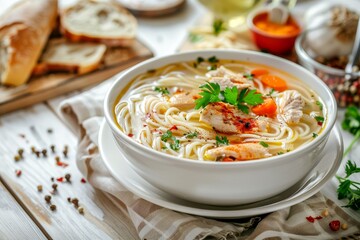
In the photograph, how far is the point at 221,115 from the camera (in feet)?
9.34

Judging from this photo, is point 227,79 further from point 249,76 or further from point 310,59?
point 310,59

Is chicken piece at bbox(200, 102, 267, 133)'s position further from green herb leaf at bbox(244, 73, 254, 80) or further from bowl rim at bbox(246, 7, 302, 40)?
bowl rim at bbox(246, 7, 302, 40)

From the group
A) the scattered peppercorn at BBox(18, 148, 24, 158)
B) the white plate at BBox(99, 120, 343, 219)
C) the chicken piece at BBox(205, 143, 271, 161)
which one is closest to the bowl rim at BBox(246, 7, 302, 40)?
the white plate at BBox(99, 120, 343, 219)

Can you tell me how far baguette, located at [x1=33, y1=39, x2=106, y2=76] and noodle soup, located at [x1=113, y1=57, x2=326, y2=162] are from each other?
1199 mm

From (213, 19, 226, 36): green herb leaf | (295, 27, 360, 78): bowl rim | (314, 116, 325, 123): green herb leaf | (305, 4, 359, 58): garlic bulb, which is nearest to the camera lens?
(314, 116, 325, 123): green herb leaf

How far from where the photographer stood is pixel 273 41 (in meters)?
4.62

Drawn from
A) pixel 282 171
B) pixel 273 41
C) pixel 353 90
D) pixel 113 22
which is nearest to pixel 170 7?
pixel 113 22

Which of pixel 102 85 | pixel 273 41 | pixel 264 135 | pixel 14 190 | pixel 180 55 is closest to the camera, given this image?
pixel 264 135

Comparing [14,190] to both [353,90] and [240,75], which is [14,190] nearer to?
[240,75]

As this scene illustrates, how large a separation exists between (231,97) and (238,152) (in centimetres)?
44

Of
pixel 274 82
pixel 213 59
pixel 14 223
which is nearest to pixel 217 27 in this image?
pixel 213 59

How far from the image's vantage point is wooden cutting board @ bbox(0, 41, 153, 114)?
412 centimetres

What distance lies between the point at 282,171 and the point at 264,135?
32 cm

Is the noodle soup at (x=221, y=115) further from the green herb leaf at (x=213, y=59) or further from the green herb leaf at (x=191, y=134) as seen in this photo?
the green herb leaf at (x=213, y=59)
